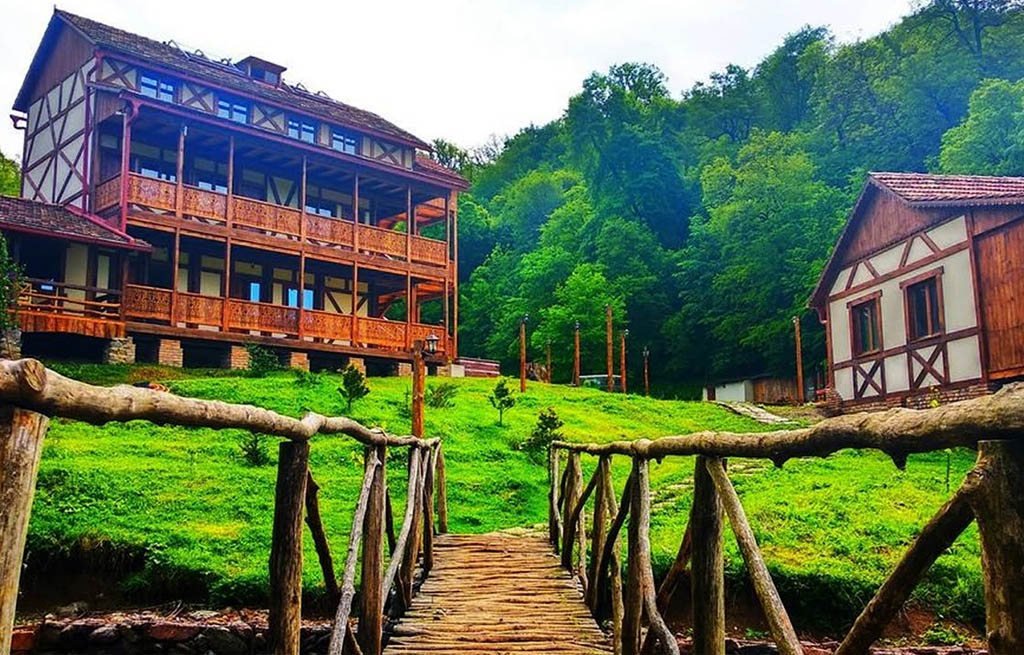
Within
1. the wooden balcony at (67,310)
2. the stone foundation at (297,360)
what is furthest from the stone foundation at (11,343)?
the stone foundation at (297,360)

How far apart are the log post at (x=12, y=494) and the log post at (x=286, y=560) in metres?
1.53

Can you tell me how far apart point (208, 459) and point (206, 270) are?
39.0ft

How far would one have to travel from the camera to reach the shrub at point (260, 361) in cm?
1964

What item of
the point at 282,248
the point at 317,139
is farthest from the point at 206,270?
the point at 317,139

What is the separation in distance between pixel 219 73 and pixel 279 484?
78.8 ft

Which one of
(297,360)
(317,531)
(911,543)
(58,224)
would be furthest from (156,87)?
(911,543)

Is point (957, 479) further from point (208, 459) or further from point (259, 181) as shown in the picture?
point (259, 181)

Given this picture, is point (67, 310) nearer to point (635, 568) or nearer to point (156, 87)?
point (156, 87)

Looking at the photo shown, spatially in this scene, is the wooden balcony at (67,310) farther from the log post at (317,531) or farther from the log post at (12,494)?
the log post at (12,494)

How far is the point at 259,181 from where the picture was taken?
989 inches

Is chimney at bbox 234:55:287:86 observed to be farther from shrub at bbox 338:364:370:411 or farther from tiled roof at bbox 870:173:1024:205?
tiled roof at bbox 870:173:1024:205

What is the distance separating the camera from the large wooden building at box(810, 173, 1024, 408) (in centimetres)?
1527

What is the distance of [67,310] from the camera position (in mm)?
19172

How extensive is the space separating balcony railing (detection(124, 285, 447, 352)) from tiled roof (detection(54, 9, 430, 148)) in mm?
6353
